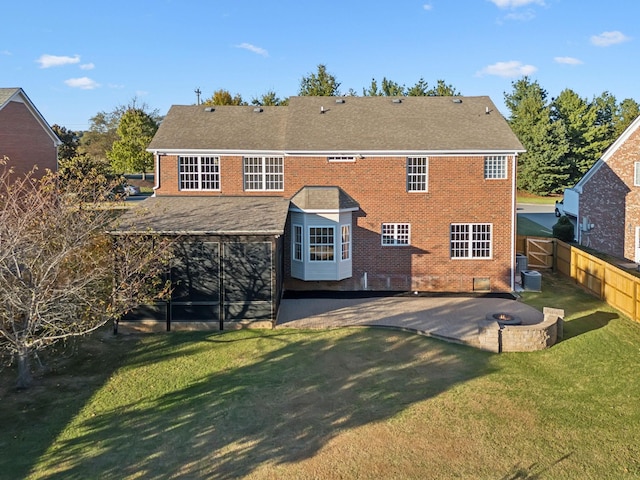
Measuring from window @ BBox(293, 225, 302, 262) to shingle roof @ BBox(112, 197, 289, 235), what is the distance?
51.6 inches

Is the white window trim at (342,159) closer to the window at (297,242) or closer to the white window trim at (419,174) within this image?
the white window trim at (419,174)

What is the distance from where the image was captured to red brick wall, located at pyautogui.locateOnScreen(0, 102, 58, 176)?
2917 centimetres

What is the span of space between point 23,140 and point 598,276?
34.2m

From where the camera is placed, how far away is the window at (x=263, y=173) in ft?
73.7

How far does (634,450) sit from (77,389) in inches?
512

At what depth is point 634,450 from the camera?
9430mm

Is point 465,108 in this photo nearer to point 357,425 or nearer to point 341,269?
point 341,269

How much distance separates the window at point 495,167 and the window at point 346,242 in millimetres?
6913

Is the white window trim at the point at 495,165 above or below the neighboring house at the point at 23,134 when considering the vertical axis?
below

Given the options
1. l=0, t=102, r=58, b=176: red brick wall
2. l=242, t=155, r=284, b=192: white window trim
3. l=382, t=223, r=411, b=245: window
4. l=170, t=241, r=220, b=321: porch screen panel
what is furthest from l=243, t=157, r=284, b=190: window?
l=0, t=102, r=58, b=176: red brick wall

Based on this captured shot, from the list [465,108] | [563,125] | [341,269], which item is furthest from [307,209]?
[563,125]

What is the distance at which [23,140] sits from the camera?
3077cm

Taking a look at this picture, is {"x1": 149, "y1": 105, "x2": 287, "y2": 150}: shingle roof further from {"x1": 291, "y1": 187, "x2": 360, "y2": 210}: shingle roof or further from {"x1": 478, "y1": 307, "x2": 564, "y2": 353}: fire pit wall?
{"x1": 478, "y1": 307, "x2": 564, "y2": 353}: fire pit wall

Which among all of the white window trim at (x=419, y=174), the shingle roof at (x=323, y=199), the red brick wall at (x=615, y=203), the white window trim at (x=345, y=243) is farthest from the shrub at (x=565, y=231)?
the white window trim at (x=345, y=243)
